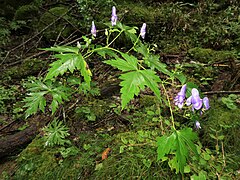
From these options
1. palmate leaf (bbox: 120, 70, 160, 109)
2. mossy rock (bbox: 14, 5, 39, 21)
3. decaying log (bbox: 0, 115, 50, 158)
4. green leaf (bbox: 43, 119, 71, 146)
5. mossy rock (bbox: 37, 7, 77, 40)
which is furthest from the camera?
mossy rock (bbox: 14, 5, 39, 21)

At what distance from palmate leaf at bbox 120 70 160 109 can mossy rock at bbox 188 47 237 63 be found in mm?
2646

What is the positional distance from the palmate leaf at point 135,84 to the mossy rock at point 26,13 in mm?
5376

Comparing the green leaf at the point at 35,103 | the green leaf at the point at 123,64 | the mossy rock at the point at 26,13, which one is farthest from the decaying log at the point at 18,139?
the mossy rock at the point at 26,13

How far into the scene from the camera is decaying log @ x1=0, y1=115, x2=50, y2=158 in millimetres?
2590

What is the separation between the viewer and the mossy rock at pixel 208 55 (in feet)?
12.4

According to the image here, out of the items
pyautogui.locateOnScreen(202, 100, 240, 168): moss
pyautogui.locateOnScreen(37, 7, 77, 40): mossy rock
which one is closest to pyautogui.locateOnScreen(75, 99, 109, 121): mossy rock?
pyautogui.locateOnScreen(202, 100, 240, 168): moss

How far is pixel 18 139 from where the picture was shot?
8.77ft

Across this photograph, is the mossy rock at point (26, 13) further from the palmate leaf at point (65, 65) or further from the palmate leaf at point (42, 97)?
the palmate leaf at point (65, 65)

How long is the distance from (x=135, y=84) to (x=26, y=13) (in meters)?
5.53

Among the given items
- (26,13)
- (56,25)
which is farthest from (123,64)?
(26,13)

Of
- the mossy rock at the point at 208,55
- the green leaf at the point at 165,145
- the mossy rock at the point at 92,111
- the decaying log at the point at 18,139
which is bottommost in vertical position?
the decaying log at the point at 18,139

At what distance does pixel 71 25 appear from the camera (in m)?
4.89

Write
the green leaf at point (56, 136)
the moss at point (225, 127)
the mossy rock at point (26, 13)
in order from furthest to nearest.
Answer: the mossy rock at point (26, 13) < the green leaf at point (56, 136) < the moss at point (225, 127)

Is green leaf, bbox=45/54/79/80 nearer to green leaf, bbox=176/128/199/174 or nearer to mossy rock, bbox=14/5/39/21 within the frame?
green leaf, bbox=176/128/199/174
